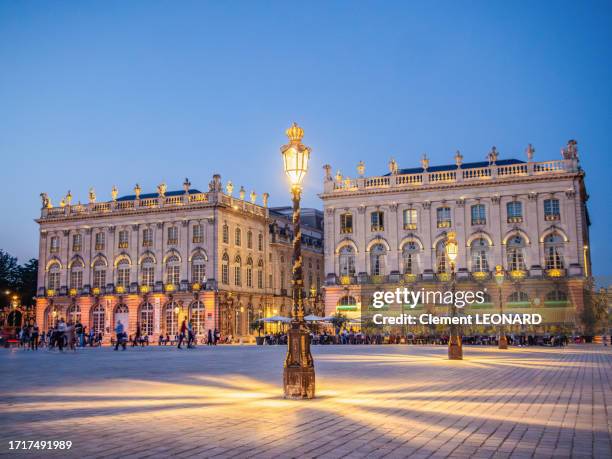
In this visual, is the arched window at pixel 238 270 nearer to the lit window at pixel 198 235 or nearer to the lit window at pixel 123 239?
the lit window at pixel 198 235

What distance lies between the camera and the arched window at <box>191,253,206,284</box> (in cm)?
6750

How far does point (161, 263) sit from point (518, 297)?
33414 mm

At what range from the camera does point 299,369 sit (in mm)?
12031

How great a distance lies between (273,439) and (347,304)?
5496cm

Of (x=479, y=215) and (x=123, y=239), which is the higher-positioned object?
(x=123, y=239)

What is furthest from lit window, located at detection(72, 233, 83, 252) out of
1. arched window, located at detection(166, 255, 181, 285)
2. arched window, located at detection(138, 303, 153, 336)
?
arched window, located at detection(166, 255, 181, 285)

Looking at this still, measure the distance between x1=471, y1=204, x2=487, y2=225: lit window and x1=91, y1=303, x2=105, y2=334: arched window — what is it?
3771 centimetres

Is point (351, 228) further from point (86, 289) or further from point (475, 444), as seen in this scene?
point (475, 444)

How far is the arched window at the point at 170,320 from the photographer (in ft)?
225

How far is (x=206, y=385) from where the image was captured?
48.6ft

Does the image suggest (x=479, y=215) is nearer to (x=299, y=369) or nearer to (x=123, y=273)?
(x=123, y=273)

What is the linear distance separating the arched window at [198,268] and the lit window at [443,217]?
22298 millimetres

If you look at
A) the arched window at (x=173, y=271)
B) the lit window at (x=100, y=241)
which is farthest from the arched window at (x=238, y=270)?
the lit window at (x=100, y=241)

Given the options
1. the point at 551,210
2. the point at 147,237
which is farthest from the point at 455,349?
the point at 147,237
